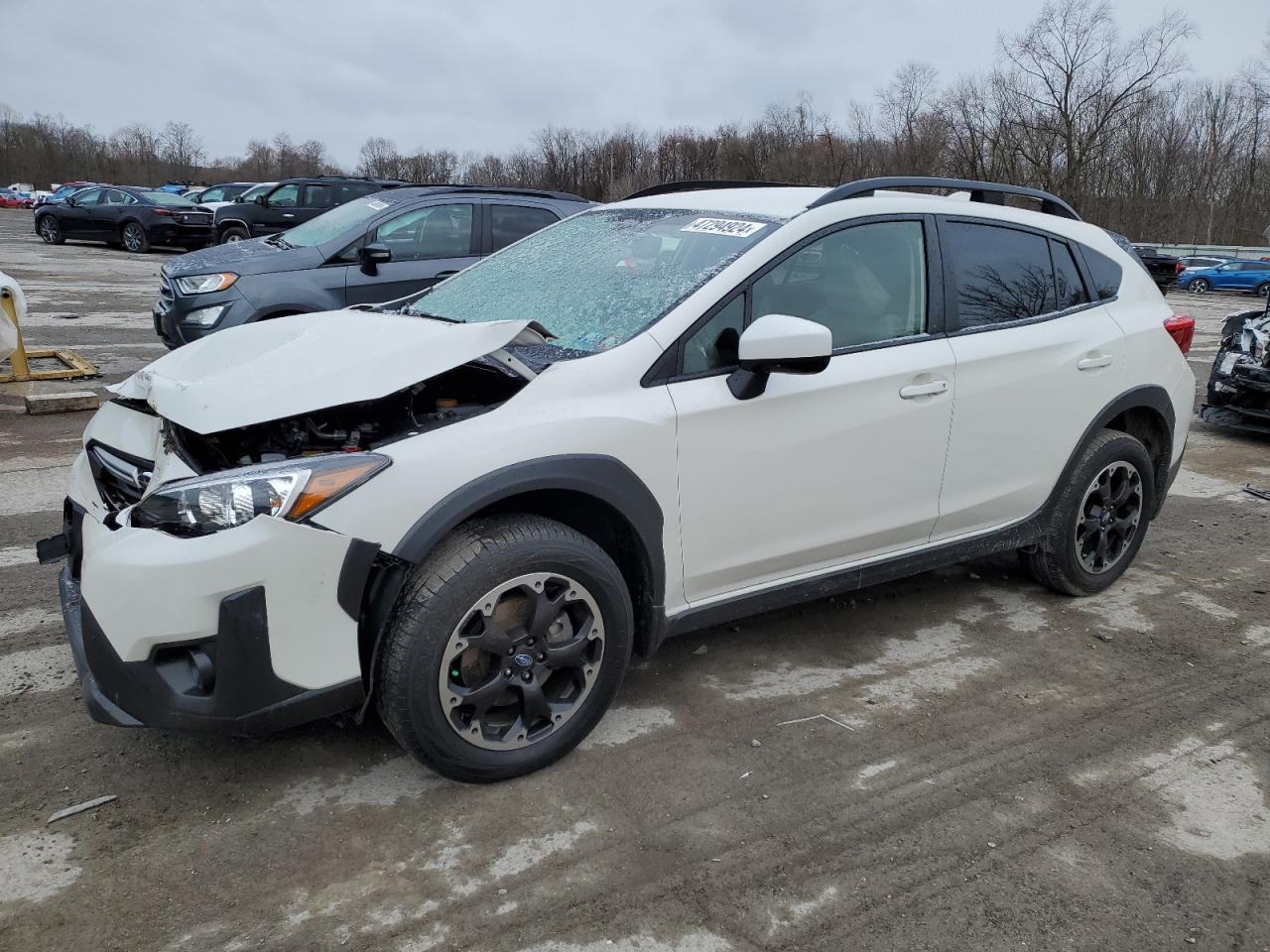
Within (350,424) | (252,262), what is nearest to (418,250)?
(252,262)

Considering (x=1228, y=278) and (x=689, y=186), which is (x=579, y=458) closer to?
(x=689, y=186)

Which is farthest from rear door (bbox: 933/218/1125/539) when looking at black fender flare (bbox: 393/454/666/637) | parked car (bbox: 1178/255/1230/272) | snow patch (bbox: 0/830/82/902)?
parked car (bbox: 1178/255/1230/272)

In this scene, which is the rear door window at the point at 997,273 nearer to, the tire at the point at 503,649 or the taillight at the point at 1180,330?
the taillight at the point at 1180,330

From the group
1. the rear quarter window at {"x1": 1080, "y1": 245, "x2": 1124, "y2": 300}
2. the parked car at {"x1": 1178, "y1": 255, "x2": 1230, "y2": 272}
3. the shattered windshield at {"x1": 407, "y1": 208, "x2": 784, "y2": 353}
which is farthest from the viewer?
the parked car at {"x1": 1178, "y1": 255, "x2": 1230, "y2": 272}

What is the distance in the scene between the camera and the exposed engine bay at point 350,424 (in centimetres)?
295

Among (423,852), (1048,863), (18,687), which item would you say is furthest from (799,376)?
(18,687)

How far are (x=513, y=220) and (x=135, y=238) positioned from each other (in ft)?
62.9

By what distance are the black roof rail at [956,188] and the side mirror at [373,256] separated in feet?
16.5

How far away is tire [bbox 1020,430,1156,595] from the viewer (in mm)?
4367

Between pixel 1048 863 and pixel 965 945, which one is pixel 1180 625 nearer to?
pixel 1048 863

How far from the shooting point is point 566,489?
2914mm

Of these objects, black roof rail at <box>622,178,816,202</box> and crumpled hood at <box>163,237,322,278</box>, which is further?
crumpled hood at <box>163,237,322,278</box>

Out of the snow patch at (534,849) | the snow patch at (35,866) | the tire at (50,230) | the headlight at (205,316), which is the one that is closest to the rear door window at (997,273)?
the snow patch at (534,849)

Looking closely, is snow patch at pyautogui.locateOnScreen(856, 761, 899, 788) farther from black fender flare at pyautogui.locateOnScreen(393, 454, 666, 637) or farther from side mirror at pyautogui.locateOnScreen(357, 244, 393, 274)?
side mirror at pyautogui.locateOnScreen(357, 244, 393, 274)
